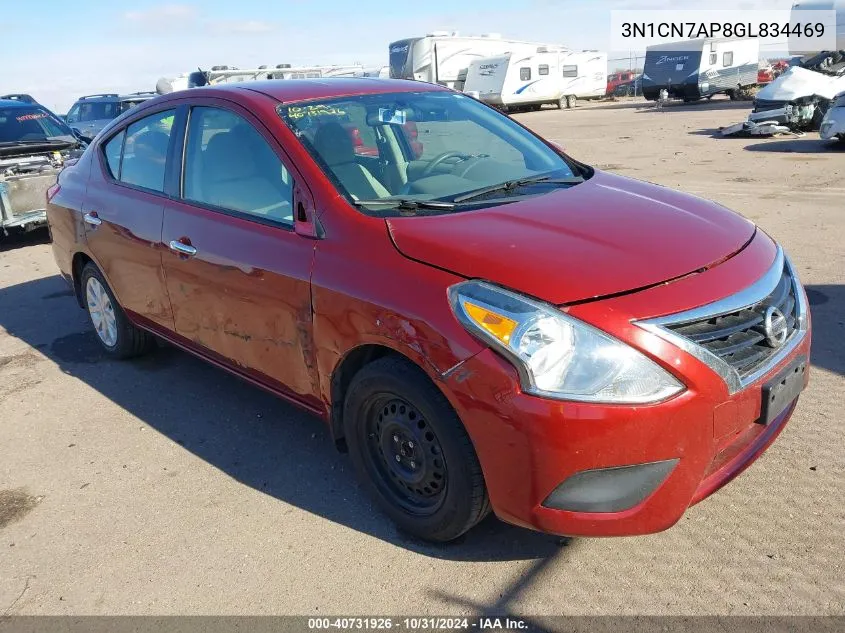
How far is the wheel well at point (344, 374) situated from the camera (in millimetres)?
2842

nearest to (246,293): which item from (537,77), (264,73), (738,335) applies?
(738,335)

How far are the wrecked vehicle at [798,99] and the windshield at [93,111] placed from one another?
51.4 feet

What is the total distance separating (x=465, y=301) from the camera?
246 centimetres

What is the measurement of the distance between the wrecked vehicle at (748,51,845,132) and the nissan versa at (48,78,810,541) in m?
14.7

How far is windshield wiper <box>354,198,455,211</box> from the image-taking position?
9.96 feet

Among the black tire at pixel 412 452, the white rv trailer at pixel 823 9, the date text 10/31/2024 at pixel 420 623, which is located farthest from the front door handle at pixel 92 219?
the white rv trailer at pixel 823 9

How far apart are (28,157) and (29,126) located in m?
1.05

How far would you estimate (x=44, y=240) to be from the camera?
959 centimetres

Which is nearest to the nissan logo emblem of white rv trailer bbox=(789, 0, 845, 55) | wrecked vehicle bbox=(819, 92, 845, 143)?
wrecked vehicle bbox=(819, 92, 845, 143)

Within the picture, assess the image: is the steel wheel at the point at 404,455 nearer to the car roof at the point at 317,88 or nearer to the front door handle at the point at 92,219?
the car roof at the point at 317,88

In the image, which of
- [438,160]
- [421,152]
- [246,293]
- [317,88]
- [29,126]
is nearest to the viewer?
[246,293]

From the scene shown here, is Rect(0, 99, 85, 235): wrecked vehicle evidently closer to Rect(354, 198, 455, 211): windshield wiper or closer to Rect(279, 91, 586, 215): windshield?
Rect(279, 91, 586, 215): windshield

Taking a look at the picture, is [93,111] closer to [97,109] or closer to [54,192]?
[97,109]

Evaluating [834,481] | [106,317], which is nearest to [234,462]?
[106,317]
